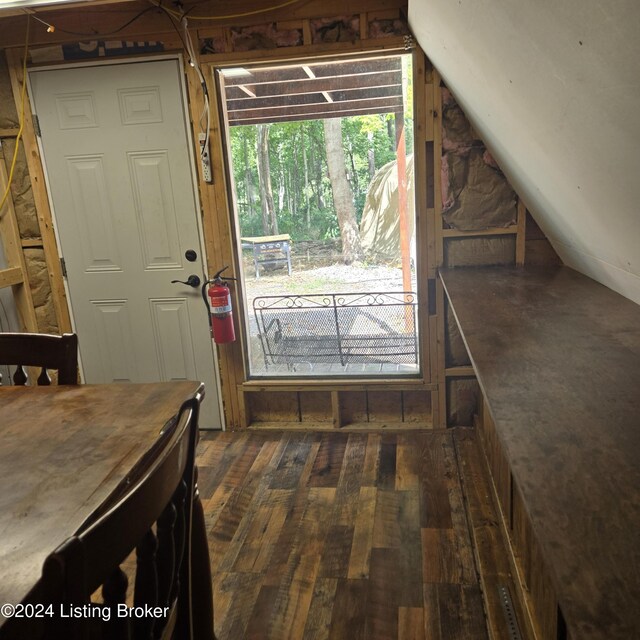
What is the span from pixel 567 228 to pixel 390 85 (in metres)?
1.97

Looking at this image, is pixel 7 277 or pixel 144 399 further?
pixel 7 277

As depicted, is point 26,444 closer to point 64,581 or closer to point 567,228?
point 64,581

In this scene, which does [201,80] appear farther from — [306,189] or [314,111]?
[306,189]

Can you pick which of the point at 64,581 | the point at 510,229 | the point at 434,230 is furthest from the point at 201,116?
the point at 64,581


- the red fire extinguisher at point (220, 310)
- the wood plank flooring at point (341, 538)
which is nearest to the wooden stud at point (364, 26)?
the red fire extinguisher at point (220, 310)

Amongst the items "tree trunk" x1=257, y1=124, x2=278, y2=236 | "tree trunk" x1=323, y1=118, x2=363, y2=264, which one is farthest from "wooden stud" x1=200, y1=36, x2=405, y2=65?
"tree trunk" x1=323, y1=118, x2=363, y2=264

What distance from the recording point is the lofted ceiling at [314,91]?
11.3 feet

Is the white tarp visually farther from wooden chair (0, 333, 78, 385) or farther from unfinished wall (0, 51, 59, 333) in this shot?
wooden chair (0, 333, 78, 385)

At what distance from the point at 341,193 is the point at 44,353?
4.98m

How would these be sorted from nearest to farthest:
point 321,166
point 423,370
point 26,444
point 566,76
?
point 566,76
point 26,444
point 423,370
point 321,166

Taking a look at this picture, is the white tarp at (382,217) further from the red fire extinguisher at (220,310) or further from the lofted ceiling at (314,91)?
the red fire extinguisher at (220,310)

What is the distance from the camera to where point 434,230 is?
114 inches

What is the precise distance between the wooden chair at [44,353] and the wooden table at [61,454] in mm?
79

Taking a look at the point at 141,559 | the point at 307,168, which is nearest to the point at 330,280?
the point at 307,168
